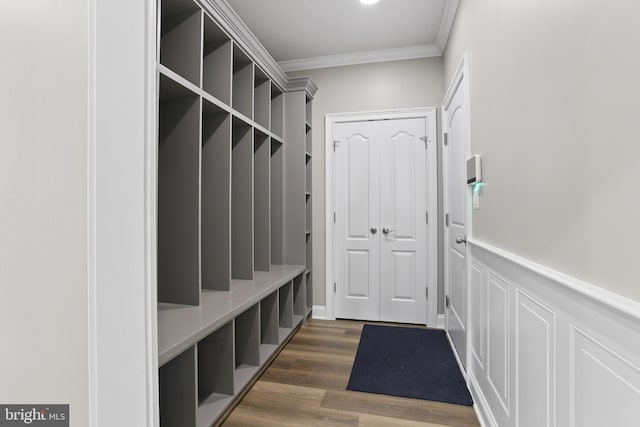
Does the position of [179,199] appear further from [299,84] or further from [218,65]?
[299,84]

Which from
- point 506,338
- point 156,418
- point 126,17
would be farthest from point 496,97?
point 156,418

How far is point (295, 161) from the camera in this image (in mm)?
3248

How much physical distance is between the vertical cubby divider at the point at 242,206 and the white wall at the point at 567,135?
5.41 feet

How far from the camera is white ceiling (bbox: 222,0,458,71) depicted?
8.41 feet

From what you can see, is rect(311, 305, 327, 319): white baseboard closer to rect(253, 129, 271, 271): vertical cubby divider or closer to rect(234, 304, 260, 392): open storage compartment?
rect(253, 129, 271, 271): vertical cubby divider

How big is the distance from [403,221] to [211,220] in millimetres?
1925

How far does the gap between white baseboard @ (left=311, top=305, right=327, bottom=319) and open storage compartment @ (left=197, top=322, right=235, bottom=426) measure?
1.70 metres

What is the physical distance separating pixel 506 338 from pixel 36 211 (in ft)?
5.93

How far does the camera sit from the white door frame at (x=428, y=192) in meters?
3.25

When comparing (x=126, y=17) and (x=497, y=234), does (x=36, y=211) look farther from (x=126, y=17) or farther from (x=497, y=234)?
(x=497, y=234)

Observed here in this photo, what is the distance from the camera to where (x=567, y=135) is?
97 cm

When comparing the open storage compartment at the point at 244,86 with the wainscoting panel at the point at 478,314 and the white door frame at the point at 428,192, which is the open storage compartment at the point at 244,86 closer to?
the white door frame at the point at 428,192

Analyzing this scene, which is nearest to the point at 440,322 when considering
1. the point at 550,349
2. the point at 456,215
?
the point at 456,215

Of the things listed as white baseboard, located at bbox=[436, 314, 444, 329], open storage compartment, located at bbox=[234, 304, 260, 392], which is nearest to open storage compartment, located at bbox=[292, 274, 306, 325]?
open storage compartment, located at bbox=[234, 304, 260, 392]
